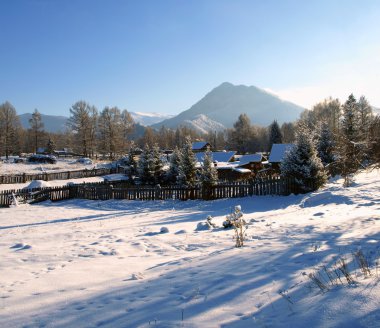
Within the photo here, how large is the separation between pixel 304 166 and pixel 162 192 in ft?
30.4

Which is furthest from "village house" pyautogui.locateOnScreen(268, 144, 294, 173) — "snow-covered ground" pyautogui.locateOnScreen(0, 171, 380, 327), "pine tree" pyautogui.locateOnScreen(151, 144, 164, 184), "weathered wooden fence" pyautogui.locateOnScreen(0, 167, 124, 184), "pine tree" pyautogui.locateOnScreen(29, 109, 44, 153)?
"pine tree" pyautogui.locateOnScreen(29, 109, 44, 153)

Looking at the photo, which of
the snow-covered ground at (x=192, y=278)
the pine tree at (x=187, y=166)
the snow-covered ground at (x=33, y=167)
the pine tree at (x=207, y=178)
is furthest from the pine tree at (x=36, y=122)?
the snow-covered ground at (x=192, y=278)

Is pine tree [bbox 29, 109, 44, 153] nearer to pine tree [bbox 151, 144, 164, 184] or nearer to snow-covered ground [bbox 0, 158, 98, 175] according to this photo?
snow-covered ground [bbox 0, 158, 98, 175]

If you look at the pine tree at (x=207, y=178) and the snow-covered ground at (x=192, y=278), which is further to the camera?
the pine tree at (x=207, y=178)

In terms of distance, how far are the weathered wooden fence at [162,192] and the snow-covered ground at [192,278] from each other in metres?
7.32

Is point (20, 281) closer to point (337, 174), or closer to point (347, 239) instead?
point (347, 239)

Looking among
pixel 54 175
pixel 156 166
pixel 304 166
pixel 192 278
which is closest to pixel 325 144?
pixel 304 166

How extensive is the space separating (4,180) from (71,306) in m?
38.8

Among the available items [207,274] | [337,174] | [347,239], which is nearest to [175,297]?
[207,274]

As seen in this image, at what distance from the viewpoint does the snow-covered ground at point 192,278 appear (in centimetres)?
372

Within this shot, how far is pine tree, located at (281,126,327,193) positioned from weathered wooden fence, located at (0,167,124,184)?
108 feet

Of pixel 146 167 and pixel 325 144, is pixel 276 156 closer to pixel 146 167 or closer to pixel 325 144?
pixel 325 144

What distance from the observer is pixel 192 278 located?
206 inches

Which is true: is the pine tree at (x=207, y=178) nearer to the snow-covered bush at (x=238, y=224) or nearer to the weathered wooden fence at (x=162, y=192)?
the weathered wooden fence at (x=162, y=192)
